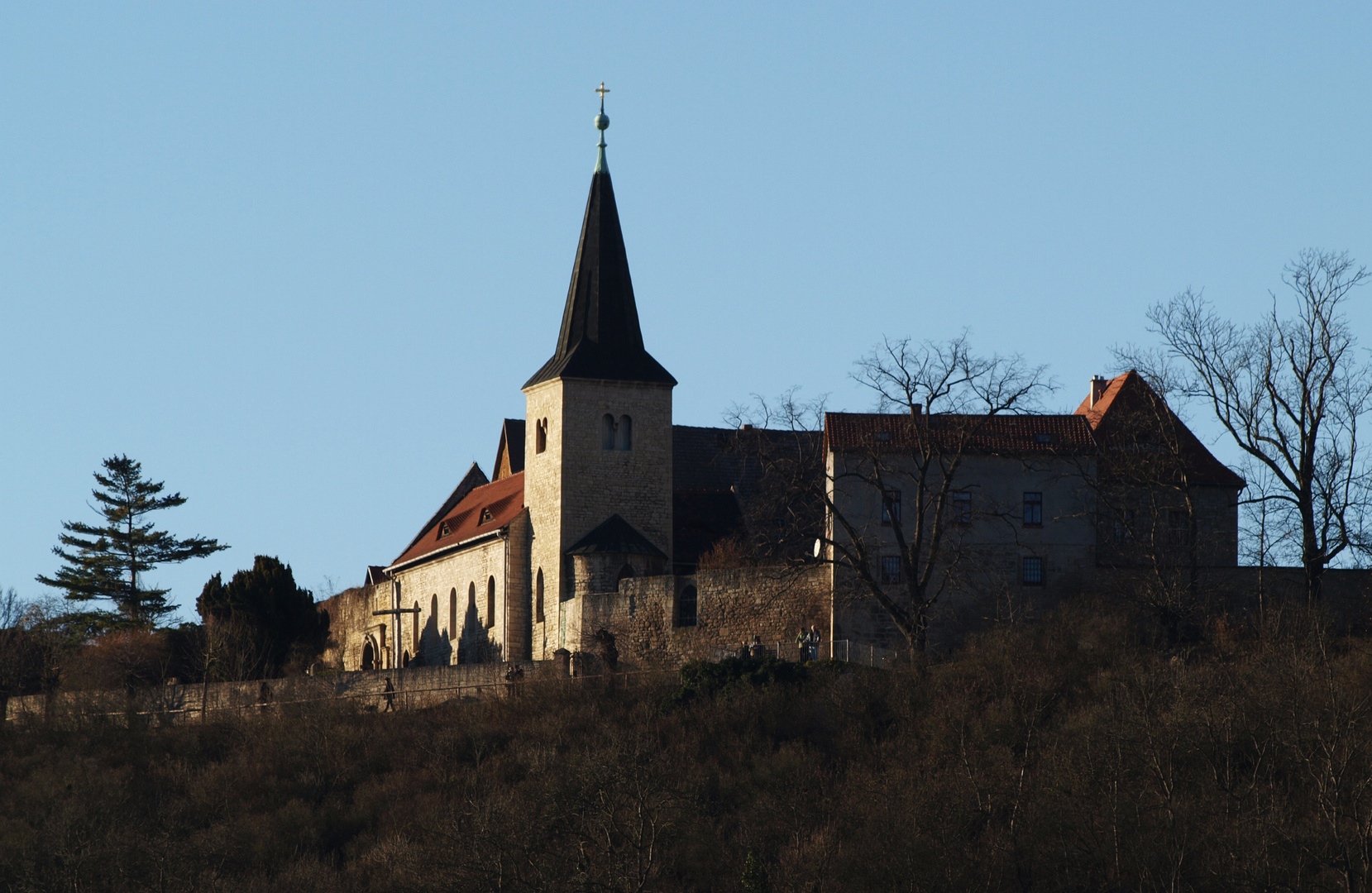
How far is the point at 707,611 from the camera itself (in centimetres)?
Result: 5578

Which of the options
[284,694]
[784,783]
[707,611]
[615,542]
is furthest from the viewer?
[615,542]

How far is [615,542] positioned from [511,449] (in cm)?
1437

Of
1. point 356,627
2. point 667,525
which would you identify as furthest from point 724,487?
point 356,627

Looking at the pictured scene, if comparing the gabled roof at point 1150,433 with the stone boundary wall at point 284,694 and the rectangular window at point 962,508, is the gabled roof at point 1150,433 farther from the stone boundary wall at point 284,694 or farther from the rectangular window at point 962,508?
the stone boundary wall at point 284,694

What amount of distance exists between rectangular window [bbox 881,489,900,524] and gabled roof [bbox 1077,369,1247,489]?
5.24 meters

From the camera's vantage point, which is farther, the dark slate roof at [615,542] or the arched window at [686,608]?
the dark slate roof at [615,542]

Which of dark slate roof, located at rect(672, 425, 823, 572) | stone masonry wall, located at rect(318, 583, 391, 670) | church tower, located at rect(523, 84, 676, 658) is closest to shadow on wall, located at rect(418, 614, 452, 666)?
stone masonry wall, located at rect(318, 583, 391, 670)

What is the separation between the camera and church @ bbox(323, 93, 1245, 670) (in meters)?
53.8

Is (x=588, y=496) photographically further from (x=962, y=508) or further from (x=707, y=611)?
(x=962, y=508)

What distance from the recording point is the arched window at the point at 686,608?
5631cm

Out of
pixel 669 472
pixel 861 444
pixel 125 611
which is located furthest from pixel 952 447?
pixel 125 611

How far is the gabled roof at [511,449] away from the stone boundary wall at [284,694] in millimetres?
14155

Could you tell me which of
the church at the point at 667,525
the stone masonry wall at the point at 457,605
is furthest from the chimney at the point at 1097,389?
the stone masonry wall at the point at 457,605

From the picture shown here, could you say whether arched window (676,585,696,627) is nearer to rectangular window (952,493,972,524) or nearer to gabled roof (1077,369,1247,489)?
rectangular window (952,493,972,524)
